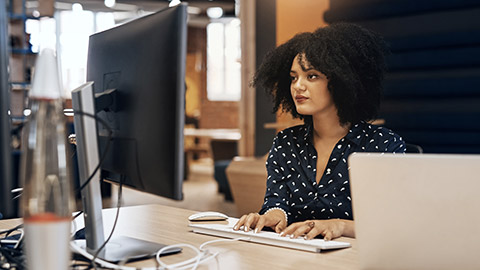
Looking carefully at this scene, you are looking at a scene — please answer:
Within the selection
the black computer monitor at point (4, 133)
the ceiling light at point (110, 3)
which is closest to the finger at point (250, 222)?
the black computer monitor at point (4, 133)

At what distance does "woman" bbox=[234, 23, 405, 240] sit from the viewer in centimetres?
182

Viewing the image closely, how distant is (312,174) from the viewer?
1.87 m

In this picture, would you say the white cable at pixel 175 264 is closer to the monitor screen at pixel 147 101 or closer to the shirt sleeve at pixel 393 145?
the monitor screen at pixel 147 101

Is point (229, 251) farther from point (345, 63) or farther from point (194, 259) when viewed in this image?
point (345, 63)

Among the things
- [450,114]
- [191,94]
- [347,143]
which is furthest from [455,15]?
[191,94]

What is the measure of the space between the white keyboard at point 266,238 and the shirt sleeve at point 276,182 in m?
0.27

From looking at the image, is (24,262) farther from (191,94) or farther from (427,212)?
(191,94)

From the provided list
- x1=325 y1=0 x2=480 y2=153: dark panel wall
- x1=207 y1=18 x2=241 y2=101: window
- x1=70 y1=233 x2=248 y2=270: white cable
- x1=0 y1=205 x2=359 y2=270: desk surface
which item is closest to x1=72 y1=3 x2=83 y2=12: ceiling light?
x1=207 y1=18 x2=241 y2=101: window

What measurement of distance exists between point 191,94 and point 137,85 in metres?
12.3

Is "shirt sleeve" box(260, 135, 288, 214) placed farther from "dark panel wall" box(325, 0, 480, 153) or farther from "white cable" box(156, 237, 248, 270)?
"dark panel wall" box(325, 0, 480, 153)

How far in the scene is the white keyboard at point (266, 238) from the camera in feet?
4.20

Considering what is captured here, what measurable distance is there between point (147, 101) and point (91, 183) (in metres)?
0.23

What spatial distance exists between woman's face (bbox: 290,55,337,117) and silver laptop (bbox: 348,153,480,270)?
90cm

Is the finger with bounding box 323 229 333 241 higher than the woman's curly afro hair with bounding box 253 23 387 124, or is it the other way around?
the woman's curly afro hair with bounding box 253 23 387 124
